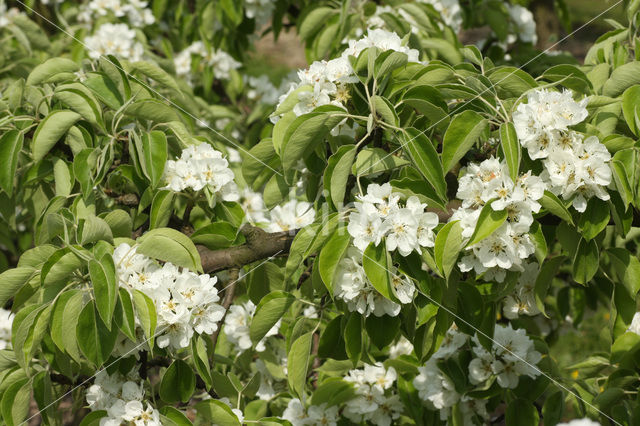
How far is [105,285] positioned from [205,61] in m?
2.38

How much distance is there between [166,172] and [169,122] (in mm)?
165

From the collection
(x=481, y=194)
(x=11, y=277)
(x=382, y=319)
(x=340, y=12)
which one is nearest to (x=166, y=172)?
(x=11, y=277)

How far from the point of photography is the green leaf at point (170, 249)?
4.56ft

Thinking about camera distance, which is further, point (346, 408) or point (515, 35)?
point (515, 35)

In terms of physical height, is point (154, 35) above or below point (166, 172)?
below

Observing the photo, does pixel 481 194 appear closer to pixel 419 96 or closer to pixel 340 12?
pixel 419 96

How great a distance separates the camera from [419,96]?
142 centimetres

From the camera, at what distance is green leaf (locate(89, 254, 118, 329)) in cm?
124

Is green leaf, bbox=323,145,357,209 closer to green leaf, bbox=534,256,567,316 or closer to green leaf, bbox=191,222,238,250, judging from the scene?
green leaf, bbox=191,222,238,250

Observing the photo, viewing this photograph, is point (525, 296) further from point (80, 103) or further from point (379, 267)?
point (80, 103)

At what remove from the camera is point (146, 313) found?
1.29 m

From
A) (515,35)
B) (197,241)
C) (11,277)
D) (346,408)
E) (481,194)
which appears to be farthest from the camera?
(515,35)

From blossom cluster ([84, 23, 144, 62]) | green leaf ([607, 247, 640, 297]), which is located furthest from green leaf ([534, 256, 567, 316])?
blossom cluster ([84, 23, 144, 62])

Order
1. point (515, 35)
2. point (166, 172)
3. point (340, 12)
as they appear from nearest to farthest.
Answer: point (166, 172) → point (340, 12) → point (515, 35)
